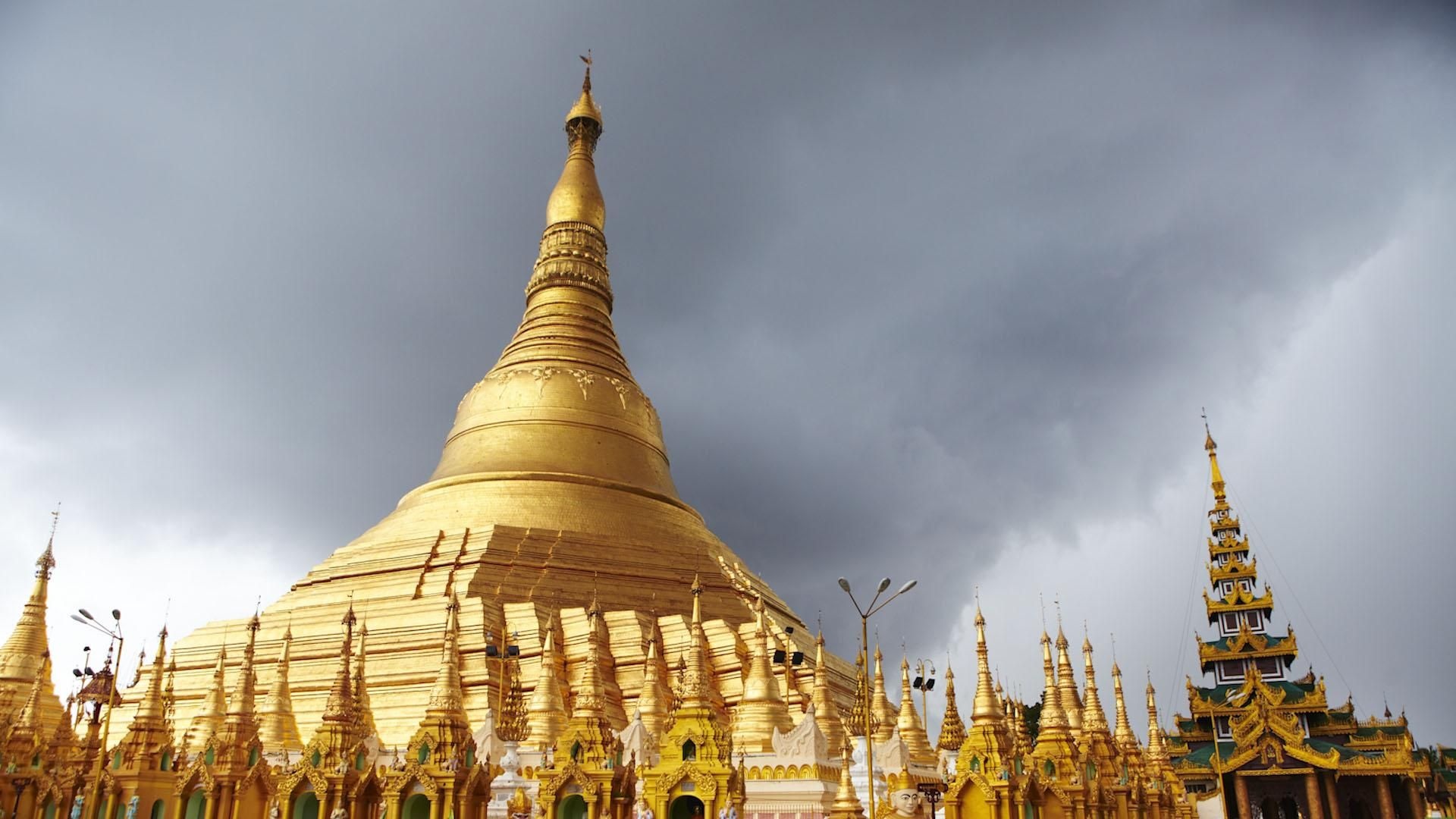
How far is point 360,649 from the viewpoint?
984 inches

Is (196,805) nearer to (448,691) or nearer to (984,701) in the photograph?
(448,691)

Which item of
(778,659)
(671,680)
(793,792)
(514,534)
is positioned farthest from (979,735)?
(514,534)

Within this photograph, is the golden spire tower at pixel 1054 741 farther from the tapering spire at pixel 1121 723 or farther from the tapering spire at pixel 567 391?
the tapering spire at pixel 567 391

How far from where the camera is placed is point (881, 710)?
23.2 m

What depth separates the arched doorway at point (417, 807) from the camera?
664 inches

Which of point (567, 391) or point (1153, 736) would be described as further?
point (567, 391)

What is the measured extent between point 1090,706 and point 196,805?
1821cm

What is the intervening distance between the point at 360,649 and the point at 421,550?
7.22 m

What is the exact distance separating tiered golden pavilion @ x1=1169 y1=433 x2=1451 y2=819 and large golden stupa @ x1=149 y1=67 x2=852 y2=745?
14.2 m

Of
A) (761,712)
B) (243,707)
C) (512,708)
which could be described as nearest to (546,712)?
(512,708)

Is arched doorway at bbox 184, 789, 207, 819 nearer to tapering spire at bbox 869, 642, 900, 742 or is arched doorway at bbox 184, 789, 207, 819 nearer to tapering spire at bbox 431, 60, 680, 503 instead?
tapering spire at bbox 869, 642, 900, 742

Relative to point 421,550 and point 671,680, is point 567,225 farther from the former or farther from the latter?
point 671,680

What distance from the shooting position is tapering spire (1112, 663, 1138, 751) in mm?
24312

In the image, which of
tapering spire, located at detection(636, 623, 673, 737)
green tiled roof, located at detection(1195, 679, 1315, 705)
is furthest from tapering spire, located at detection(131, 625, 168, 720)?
green tiled roof, located at detection(1195, 679, 1315, 705)
